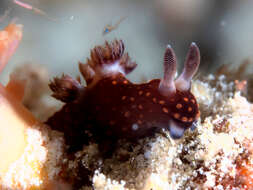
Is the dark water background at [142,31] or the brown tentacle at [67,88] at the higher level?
the brown tentacle at [67,88]

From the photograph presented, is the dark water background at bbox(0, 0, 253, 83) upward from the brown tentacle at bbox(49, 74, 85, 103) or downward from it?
downward

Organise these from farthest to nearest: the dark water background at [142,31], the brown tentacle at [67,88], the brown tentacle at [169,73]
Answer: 1. the dark water background at [142,31]
2. the brown tentacle at [67,88]
3. the brown tentacle at [169,73]

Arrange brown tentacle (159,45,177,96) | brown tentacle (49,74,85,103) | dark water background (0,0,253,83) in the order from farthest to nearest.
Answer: dark water background (0,0,253,83)
brown tentacle (49,74,85,103)
brown tentacle (159,45,177,96)

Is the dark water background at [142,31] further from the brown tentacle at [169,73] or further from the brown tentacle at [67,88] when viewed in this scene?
the brown tentacle at [169,73]

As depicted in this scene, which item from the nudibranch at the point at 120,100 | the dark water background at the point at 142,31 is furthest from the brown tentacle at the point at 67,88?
the dark water background at the point at 142,31

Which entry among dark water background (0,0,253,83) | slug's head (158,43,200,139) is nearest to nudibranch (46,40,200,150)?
slug's head (158,43,200,139)

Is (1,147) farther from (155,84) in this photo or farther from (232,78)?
(232,78)

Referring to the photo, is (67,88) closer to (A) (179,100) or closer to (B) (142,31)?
(A) (179,100)

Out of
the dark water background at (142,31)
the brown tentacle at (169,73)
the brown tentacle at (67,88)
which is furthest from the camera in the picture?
the dark water background at (142,31)

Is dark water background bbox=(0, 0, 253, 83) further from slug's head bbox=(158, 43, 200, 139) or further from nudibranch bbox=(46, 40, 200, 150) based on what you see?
slug's head bbox=(158, 43, 200, 139)

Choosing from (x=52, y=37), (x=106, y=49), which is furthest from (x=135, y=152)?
(x=52, y=37)
